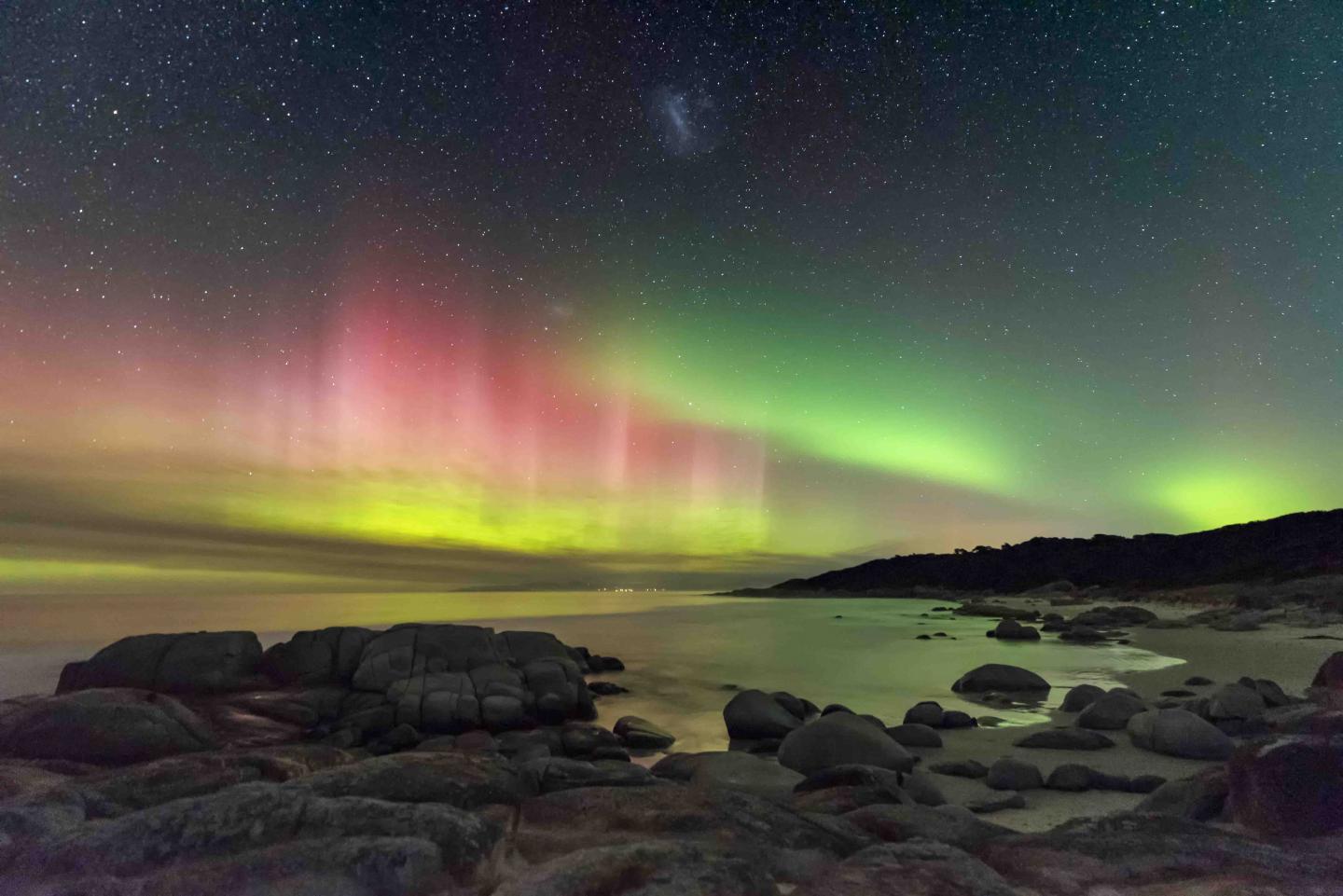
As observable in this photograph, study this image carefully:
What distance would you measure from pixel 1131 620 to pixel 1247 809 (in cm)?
4117

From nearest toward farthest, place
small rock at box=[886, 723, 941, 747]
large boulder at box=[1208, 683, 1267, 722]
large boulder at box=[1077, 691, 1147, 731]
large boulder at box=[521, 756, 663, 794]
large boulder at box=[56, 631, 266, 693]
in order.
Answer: large boulder at box=[521, 756, 663, 794] < small rock at box=[886, 723, 941, 747] < large boulder at box=[1077, 691, 1147, 731] < large boulder at box=[1208, 683, 1267, 722] < large boulder at box=[56, 631, 266, 693]

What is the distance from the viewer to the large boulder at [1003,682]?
17547mm

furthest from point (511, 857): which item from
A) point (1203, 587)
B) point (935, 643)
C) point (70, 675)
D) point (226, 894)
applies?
point (1203, 587)

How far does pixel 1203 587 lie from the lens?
66812mm

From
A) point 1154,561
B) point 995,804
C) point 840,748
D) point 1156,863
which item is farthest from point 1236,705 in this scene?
point 1154,561

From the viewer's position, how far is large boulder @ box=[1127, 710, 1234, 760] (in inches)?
407

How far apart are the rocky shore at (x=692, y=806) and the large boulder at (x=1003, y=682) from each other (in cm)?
386

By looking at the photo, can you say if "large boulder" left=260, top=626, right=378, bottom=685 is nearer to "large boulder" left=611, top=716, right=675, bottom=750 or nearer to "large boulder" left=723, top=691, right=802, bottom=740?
"large boulder" left=611, top=716, right=675, bottom=750

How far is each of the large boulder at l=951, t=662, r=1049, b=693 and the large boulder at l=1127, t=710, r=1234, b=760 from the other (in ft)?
21.3

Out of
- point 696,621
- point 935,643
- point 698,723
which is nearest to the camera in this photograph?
point 698,723

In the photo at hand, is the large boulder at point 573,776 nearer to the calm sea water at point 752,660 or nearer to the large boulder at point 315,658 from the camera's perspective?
the calm sea water at point 752,660


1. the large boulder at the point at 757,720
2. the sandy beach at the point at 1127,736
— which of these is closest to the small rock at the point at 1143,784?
the sandy beach at the point at 1127,736

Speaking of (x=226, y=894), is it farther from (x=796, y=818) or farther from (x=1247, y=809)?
(x=1247, y=809)

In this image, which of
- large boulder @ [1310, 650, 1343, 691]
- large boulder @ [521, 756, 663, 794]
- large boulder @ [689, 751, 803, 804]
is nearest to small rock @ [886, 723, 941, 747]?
large boulder @ [689, 751, 803, 804]
